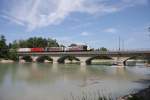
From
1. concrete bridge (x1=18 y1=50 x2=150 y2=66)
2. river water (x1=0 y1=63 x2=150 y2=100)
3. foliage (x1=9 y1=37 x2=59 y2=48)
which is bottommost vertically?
river water (x1=0 y1=63 x2=150 y2=100)

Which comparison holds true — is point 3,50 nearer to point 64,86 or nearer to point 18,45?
point 18,45

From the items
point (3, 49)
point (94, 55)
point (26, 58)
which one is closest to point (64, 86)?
point (94, 55)

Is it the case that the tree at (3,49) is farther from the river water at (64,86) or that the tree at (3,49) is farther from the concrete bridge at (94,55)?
the river water at (64,86)

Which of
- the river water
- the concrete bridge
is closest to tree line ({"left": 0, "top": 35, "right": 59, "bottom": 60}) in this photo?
the concrete bridge

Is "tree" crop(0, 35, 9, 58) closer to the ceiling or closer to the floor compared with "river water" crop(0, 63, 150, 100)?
closer to the ceiling

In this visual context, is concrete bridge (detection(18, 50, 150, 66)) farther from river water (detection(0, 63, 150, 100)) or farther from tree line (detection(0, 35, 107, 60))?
river water (detection(0, 63, 150, 100))

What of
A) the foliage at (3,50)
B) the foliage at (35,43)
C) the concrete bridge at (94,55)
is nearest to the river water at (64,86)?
the concrete bridge at (94,55)

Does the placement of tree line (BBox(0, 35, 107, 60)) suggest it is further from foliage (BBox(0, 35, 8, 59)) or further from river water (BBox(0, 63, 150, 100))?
river water (BBox(0, 63, 150, 100))

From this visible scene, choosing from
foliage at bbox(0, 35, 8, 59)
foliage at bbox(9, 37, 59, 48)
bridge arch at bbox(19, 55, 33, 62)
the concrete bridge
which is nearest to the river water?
the concrete bridge

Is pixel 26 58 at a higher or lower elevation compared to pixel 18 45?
lower

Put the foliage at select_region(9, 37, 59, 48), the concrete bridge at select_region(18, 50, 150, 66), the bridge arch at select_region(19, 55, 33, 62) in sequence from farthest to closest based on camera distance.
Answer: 1. the foliage at select_region(9, 37, 59, 48)
2. the bridge arch at select_region(19, 55, 33, 62)
3. the concrete bridge at select_region(18, 50, 150, 66)

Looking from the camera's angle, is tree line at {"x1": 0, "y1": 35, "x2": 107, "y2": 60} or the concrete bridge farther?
tree line at {"x1": 0, "y1": 35, "x2": 107, "y2": 60}

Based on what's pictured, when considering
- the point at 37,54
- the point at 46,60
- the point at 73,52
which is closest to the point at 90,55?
the point at 73,52

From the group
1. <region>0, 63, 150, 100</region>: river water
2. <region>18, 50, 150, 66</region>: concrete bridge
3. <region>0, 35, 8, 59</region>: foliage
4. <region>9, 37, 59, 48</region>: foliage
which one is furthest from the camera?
<region>9, 37, 59, 48</region>: foliage
